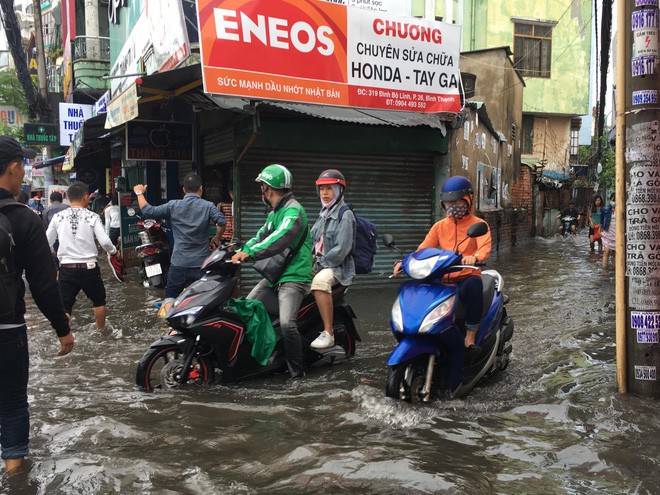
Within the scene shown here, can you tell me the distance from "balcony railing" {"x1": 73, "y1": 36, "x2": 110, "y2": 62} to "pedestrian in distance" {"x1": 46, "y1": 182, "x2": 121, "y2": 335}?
678 inches

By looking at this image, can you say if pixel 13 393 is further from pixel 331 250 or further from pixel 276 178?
pixel 331 250

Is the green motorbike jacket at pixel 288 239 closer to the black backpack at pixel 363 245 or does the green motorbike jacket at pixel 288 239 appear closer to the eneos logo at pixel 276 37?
the black backpack at pixel 363 245

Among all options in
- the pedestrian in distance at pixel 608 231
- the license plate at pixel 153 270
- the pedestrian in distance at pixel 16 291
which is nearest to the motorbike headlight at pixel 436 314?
the pedestrian in distance at pixel 16 291

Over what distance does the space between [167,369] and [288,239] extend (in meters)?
1.39

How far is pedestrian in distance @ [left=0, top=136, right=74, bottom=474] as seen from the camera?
3201mm

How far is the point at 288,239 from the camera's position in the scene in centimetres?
498

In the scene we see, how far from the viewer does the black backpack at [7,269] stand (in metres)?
3.13

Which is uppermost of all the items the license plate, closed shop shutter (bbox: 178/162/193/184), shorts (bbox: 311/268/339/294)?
closed shop shutter (bbox: 178/162/193/184)

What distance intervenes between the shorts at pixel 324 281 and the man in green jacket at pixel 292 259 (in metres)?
0.06

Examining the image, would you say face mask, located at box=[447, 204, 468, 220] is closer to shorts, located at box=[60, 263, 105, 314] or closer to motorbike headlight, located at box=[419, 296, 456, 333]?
motorbike headlight, located at box=[419, 296, 456, 333]

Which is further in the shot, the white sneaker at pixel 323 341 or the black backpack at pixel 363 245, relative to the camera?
the black backpack at pixel 363 245

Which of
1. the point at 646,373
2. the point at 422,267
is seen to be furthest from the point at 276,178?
the point at 646,373

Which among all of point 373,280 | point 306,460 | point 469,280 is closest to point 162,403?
point 306,460

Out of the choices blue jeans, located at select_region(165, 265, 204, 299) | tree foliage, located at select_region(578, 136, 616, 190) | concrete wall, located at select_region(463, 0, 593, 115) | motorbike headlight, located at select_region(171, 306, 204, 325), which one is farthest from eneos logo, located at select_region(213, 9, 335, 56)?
tree foliage, located at select_region(578, 136, 616, 190)
